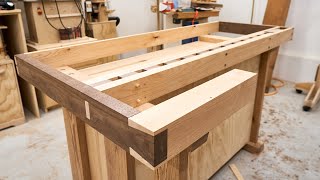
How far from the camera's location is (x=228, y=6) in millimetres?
3760

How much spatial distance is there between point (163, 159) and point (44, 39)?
2.30 m

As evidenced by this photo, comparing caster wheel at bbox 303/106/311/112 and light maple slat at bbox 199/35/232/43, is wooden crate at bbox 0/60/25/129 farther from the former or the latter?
caster wheel at bbox 303/106/311/112

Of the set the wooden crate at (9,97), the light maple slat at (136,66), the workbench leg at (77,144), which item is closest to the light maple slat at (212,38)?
the light maple slat at (136,66)

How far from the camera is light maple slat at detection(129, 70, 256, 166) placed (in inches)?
23.9

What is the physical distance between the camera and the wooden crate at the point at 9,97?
7.38 ft

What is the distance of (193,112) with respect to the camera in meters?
0.69

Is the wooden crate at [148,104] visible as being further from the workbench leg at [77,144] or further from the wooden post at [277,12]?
the wooden post at [277,12]

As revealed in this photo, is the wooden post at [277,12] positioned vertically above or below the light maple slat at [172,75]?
above

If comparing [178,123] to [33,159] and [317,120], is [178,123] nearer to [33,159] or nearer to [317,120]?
[33,159]

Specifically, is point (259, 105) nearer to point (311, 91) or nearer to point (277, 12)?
point (311, 91)

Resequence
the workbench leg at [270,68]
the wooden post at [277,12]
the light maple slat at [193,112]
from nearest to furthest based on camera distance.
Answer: the light maple slat at [193,112] → the wooden post at [277,12] → the workbench leg at [270,68]

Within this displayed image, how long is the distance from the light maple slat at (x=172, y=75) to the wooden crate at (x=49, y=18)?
1.80 metres

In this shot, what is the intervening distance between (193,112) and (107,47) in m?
0.88

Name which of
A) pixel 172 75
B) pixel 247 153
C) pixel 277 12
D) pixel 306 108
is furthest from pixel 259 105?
pixel 277 12
